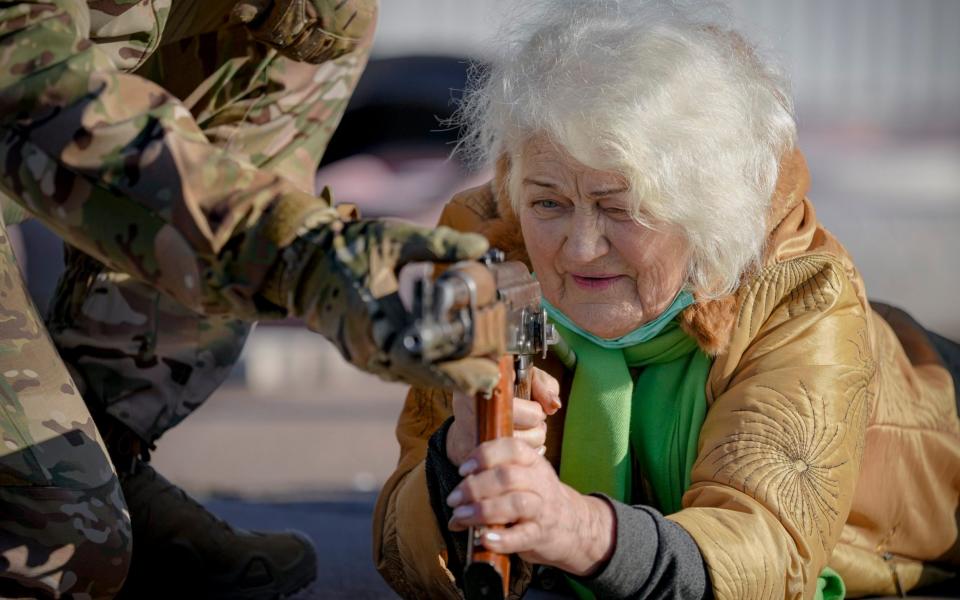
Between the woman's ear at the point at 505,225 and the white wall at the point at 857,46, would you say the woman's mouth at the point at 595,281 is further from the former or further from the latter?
the white wall at the point at 857,46

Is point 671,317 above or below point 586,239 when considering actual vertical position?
below

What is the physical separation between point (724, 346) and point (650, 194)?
0.31 metres

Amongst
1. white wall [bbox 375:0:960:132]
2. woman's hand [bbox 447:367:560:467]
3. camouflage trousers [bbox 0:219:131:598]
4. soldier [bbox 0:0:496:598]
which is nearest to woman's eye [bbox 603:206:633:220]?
woman's hand [bbox 447:367:560:467]

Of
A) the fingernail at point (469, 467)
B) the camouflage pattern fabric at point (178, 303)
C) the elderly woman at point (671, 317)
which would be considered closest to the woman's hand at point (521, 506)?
the fingernail at point (469, 467)

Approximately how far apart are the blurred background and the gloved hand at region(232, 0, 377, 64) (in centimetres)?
27

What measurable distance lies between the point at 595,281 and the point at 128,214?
90 cm

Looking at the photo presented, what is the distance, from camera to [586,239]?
2287mm

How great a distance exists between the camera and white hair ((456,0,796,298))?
88.7 inches

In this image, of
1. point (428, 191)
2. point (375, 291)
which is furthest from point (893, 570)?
point (428, 191)

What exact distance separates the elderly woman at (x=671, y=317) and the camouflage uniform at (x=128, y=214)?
20.1 inches

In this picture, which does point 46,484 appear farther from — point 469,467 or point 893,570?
point 893,570

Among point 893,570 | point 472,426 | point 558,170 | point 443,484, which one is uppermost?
point 558,170

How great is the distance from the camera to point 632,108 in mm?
2254

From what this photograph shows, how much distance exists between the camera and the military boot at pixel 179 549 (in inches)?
110
